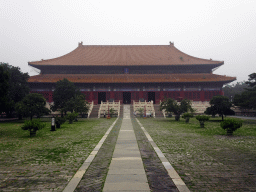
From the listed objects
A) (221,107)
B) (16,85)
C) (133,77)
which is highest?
(133,77)

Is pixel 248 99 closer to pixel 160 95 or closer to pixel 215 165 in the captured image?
pixel 215 165

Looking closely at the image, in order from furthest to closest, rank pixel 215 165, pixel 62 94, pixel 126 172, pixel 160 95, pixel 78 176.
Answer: pixel 160 95 → pixel 62 94 → pixel 215 165 → pixel 126 172 → pixel 78 176

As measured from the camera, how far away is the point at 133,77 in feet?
119

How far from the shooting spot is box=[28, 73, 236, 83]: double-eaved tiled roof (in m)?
34.4

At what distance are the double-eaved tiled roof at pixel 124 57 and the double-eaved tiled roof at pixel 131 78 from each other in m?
2.03

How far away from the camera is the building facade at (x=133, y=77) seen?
35062 mm

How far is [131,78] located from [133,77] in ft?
2.08

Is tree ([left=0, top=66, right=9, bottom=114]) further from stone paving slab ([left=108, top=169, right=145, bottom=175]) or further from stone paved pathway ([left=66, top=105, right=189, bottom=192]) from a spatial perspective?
stone paving slab ([left=108, top=169, right=145, bottom=175])

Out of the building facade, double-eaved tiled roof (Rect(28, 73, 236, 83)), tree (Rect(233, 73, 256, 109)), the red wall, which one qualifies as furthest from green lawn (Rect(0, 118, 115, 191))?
the red wall

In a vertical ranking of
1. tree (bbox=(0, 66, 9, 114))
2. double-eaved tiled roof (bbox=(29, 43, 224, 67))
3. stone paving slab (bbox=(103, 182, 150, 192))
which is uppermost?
double-eaved tiled roof (bbox=(29, 43, 224, 67))

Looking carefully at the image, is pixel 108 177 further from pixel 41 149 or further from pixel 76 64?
pixel 76 64

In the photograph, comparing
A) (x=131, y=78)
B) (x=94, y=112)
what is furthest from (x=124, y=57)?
(x=94, y=112)

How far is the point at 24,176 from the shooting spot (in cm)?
442

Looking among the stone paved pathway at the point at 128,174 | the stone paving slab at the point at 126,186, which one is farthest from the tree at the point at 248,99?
the stone paving slab at the point at 126,186
